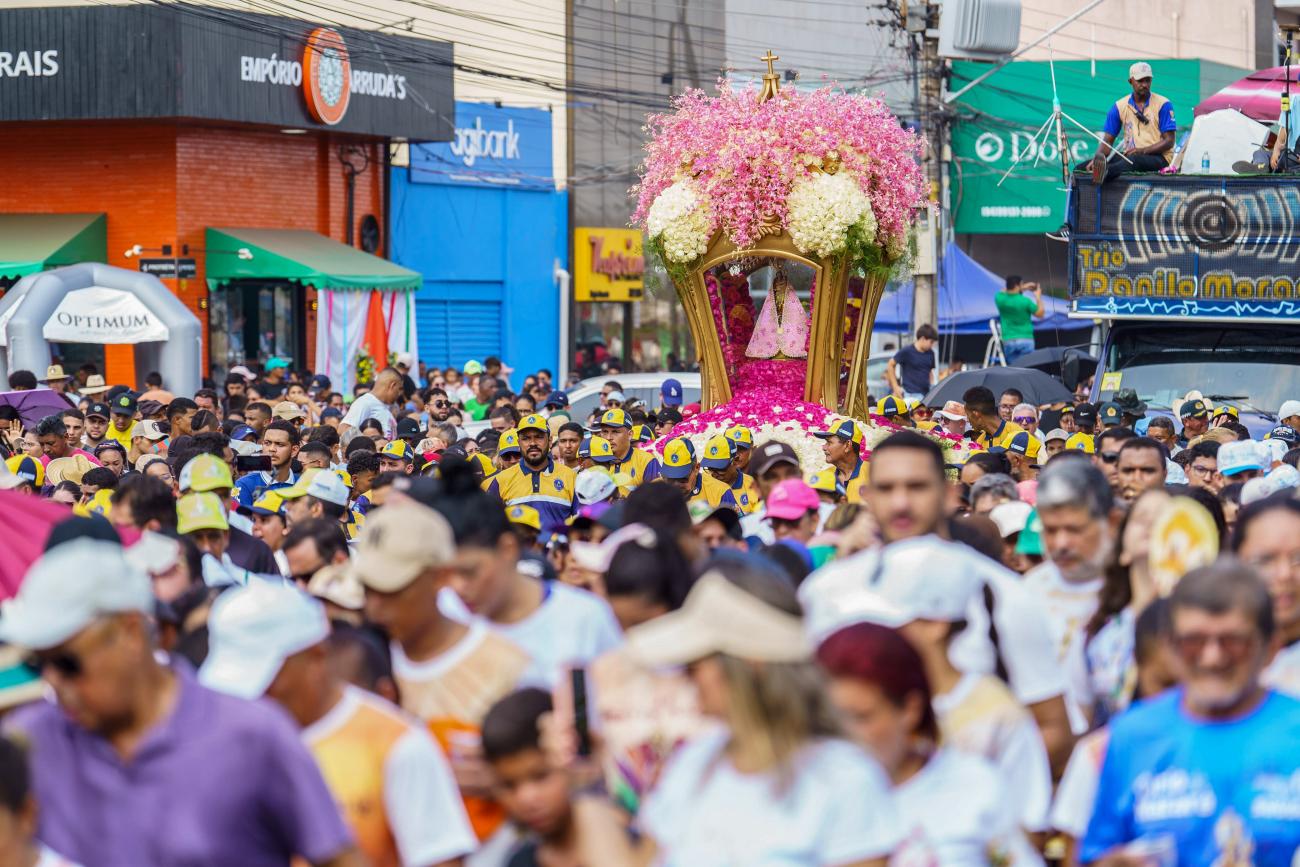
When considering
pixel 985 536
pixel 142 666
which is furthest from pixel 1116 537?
pixel 142 666

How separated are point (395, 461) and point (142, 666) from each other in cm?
851

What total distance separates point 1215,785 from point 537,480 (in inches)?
→ 327

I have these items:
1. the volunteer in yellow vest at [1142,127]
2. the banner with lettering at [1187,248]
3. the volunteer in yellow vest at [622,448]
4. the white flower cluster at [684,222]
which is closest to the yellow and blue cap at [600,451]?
the volunteer in yellow vest at [622,448]

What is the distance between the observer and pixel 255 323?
30.6 m

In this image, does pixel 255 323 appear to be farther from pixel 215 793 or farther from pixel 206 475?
pixel 215 793

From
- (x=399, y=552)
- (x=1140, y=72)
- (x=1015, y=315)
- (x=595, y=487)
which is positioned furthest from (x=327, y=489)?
(x=1015, y=315)

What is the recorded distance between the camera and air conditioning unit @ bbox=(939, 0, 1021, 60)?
2966 centimetres

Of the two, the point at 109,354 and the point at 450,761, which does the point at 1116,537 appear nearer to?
the point at 450,761

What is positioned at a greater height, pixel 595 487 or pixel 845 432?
pixel 845 432

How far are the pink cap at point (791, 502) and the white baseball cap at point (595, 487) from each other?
99.4 inches

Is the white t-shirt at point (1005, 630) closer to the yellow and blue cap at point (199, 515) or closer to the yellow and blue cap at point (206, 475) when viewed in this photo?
the yellow and blue cap at point (199, 515)

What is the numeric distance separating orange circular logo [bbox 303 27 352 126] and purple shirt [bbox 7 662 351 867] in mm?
26134

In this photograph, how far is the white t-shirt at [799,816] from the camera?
3.82 meters

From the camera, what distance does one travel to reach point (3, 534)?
713cm
